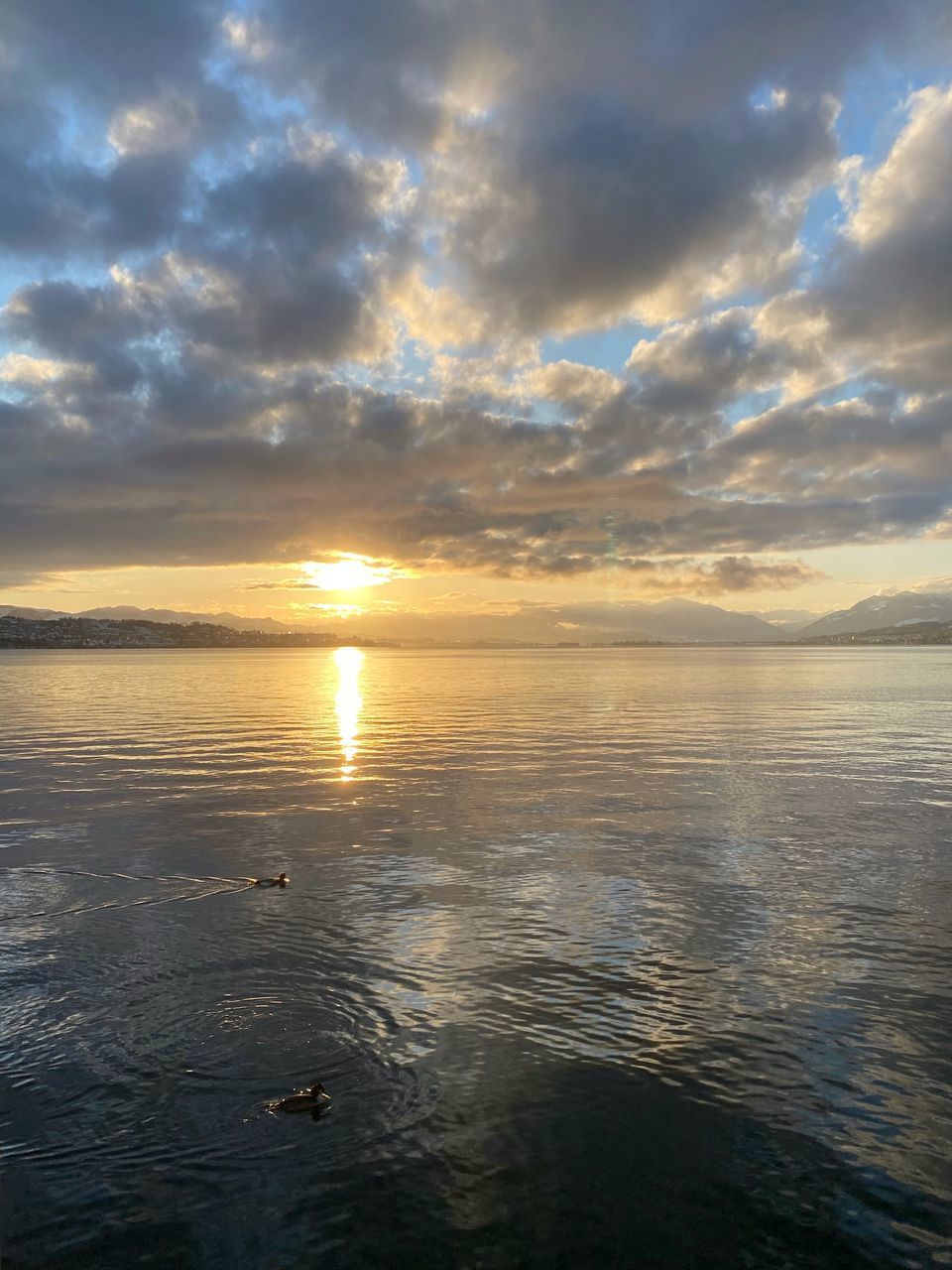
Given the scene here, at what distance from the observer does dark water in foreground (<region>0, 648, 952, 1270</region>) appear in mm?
8320

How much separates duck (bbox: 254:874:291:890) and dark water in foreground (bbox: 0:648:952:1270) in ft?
1.19

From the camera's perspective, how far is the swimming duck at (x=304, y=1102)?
10031mm

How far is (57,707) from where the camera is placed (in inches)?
3219

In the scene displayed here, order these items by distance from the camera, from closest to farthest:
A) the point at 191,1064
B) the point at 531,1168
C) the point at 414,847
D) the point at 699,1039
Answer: the point at 531,1168, the point at 191,1064, the point at 699,1039, the point at 414,847

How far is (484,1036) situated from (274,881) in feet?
31.7

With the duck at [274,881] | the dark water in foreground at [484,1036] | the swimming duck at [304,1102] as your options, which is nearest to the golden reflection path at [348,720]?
the dark water in foreground at [484,1036]

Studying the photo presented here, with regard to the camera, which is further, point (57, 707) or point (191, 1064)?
point (57, 707)

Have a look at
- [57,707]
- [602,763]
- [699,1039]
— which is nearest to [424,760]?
[602,763]

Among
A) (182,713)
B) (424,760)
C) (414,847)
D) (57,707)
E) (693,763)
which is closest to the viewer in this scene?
(414,847)

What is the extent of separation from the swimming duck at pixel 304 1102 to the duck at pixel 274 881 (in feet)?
32.6

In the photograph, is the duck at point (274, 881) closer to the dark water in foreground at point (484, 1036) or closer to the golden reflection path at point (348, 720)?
the dark water in foreground at point (484, 1036)

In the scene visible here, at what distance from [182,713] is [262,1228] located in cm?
6987

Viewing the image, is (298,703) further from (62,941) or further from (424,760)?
(62,941)

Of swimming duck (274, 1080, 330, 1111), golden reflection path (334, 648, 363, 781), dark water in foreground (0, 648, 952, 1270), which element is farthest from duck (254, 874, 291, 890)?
golden reflection path (334, 648, 363, 781)
